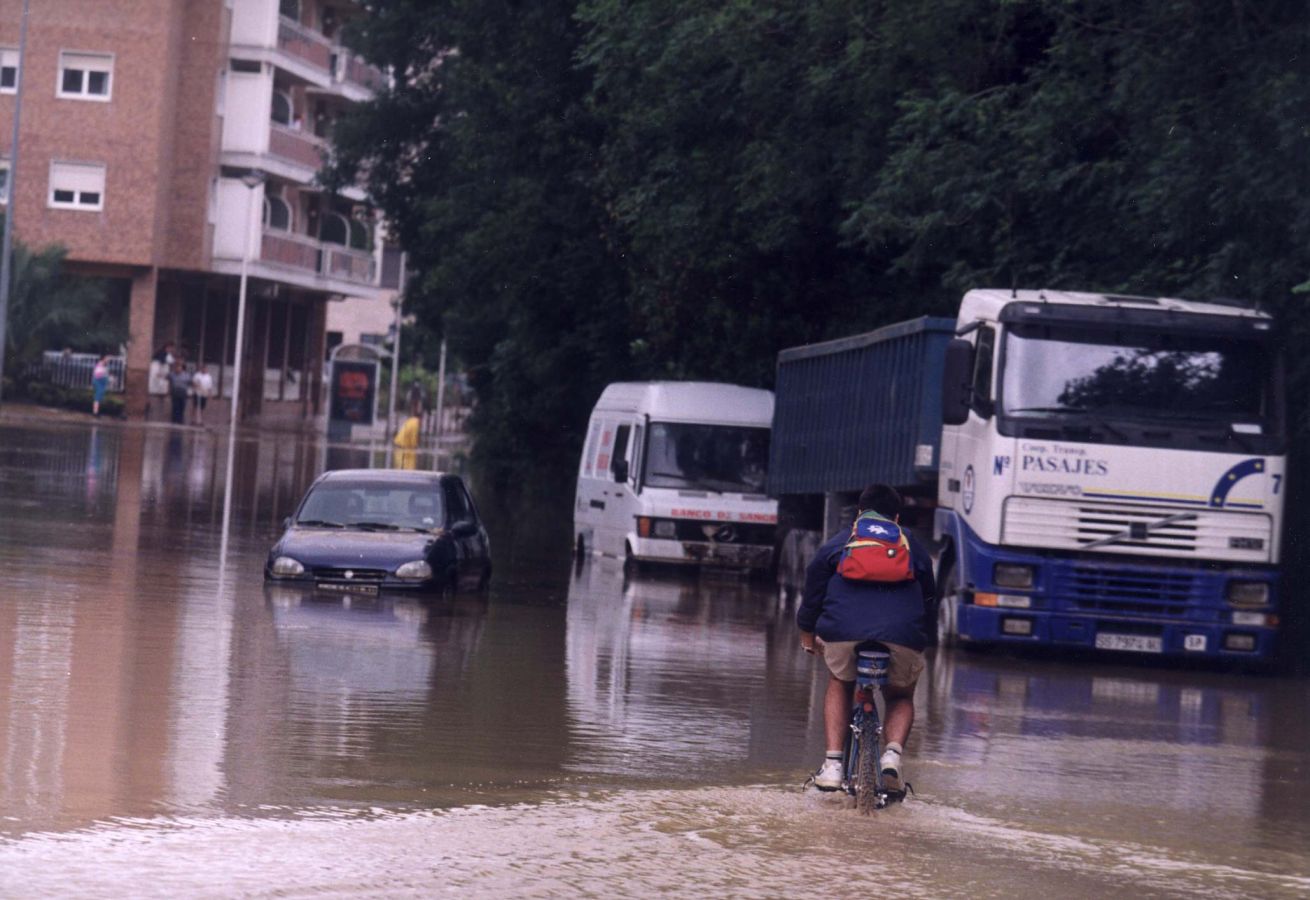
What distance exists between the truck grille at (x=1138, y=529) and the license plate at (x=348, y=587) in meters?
5.88

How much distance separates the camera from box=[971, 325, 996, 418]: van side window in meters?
18.7

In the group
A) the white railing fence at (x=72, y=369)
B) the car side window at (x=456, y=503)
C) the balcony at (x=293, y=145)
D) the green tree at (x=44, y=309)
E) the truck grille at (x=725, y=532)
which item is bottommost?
the truck grille at (x=725, y=532)

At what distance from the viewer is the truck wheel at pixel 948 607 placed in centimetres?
1908

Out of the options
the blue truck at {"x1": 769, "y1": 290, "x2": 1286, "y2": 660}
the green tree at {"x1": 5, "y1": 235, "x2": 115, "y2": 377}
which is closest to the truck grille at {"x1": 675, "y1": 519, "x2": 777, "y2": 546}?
the blue truck at {"x1": 769, "y1": 290, "x2": 1286, "y2": 660}

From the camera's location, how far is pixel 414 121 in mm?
49719

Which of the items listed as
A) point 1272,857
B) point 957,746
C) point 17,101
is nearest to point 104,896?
point 1272,857

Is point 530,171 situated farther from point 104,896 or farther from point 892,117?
point 104,896

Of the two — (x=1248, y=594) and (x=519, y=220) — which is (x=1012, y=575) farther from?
(x=519, y=220)

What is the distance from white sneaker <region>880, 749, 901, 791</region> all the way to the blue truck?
861 cm

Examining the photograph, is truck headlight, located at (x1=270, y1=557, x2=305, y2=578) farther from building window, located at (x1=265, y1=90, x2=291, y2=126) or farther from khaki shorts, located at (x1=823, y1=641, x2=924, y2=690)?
building window, located at (x1=265, y1=90, x2=291, y2=126)

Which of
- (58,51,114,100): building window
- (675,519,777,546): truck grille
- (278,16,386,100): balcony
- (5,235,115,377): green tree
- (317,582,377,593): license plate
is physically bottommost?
(317,582,377,593): license plate

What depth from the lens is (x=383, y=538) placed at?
20.7m

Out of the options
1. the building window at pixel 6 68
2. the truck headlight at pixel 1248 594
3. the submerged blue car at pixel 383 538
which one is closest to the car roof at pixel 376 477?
the submerged blue car at pixel 383 538

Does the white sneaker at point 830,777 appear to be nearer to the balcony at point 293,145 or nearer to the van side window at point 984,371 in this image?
the van side window at point 984,371
